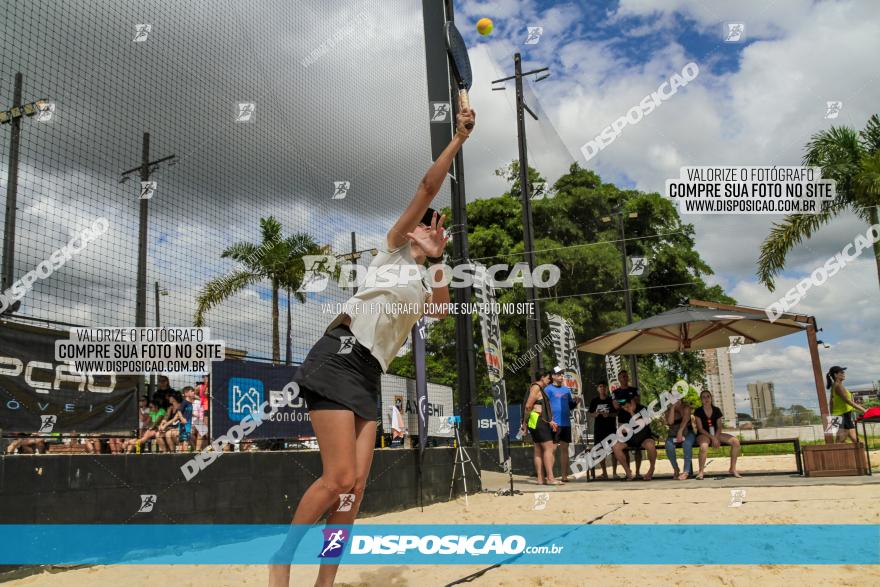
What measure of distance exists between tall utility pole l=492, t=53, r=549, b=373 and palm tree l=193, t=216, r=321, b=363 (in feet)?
22.6

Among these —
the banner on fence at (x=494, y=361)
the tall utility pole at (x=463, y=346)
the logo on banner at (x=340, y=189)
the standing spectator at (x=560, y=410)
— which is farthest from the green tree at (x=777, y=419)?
the logo on banner at (x=340, y=189)

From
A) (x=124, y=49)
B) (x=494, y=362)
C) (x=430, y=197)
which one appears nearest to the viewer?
(x=430, y=197)

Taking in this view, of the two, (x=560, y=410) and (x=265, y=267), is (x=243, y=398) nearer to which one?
(x=265, y=267)

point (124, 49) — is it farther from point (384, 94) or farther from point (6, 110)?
point (384, 94)

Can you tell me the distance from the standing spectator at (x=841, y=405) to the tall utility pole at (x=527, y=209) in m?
5.72

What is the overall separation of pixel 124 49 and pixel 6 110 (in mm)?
1233

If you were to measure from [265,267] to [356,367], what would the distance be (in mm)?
4121

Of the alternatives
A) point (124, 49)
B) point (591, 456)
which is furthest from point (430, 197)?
point (591, 456)

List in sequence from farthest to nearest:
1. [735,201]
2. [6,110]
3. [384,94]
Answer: [735,201] → [384,94] → [6,110]

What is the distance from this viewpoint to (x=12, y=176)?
14.9 feet

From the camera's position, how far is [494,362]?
998cm

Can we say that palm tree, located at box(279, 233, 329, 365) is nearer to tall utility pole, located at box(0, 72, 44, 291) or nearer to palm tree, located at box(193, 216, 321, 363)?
palm tree, located at box(193, 216, 321, 363)

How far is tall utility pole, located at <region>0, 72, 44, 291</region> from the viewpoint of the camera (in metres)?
4.43

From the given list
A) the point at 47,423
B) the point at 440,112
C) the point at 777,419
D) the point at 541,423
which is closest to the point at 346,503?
the point at 47,423
